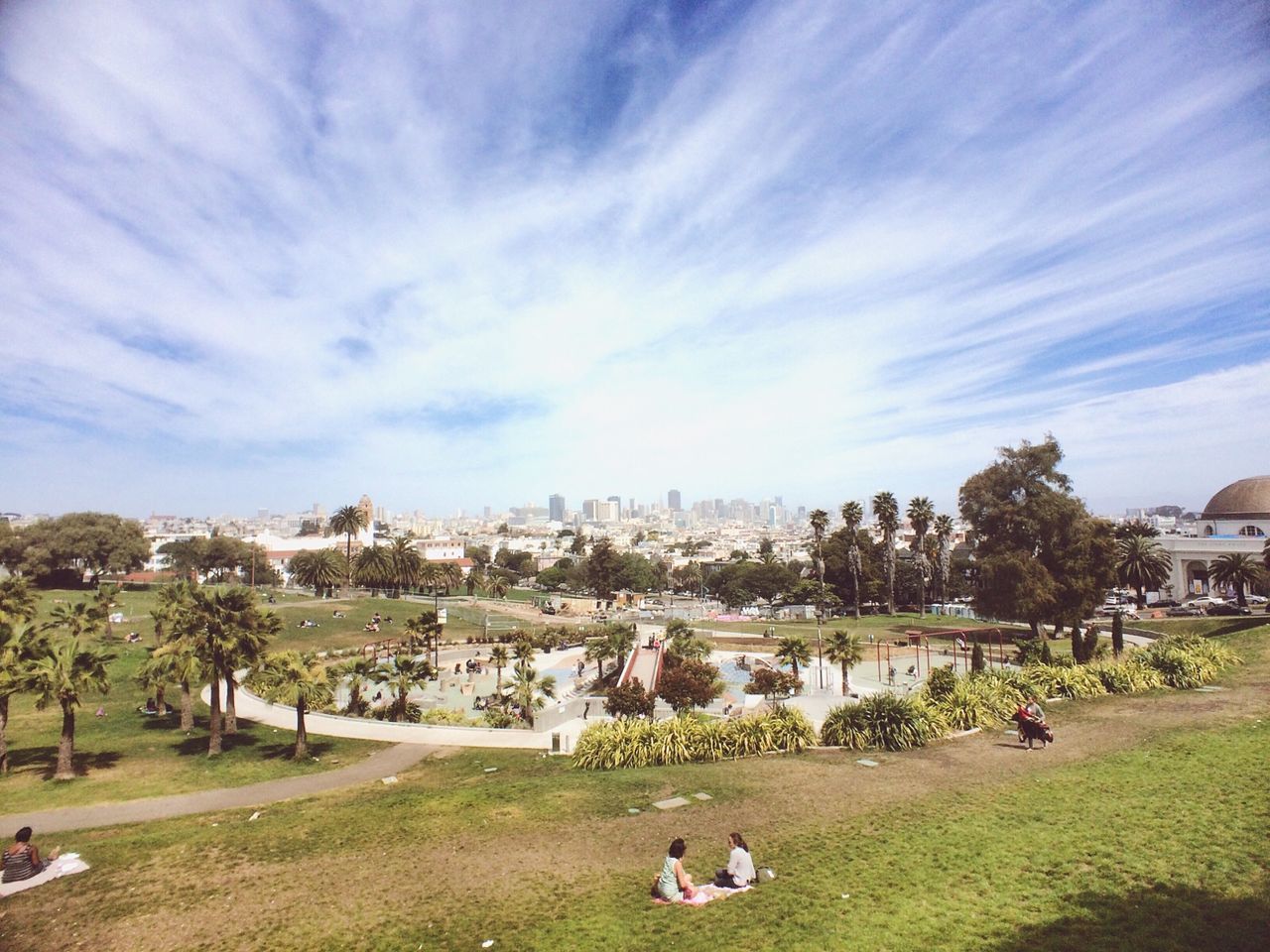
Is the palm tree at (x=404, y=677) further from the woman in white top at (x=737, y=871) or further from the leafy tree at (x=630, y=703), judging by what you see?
the woman in white top at (x=737, y=871)

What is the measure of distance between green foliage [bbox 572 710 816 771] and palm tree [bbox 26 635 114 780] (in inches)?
682

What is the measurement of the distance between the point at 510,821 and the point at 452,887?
3747mm

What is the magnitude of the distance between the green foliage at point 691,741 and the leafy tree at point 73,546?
8710 cm

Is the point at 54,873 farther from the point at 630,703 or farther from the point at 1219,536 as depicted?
the point at 1219,536

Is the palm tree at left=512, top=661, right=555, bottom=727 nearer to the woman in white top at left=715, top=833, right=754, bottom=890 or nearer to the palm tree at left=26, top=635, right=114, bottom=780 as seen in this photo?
the palm tree at left=26, top=635, right=114, bottom=780

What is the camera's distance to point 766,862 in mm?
13281

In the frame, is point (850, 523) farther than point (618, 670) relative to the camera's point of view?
Yes

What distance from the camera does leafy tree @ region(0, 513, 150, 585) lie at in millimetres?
81500

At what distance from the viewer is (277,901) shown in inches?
508

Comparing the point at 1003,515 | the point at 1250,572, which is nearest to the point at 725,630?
the point at 1003,515

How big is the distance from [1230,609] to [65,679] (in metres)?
78.9

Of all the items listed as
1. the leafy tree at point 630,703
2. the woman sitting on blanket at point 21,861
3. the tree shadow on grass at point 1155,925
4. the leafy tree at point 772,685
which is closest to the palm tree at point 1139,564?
the leafy tree at point 772,685

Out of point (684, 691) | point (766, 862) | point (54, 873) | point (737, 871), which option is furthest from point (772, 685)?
point (54, 873)

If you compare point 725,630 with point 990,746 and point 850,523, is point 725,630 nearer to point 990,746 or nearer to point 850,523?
point 850,523
